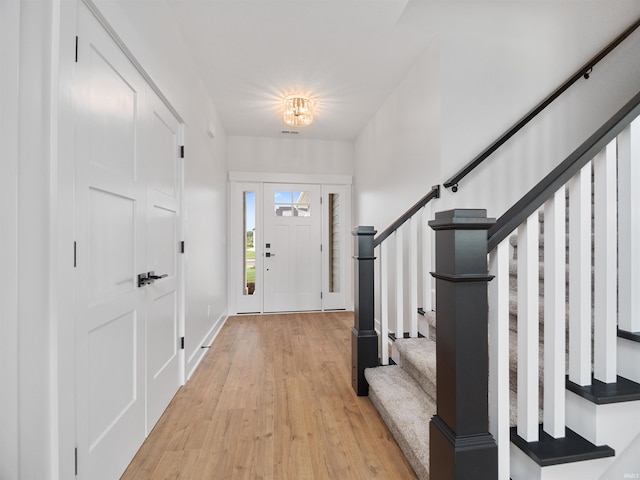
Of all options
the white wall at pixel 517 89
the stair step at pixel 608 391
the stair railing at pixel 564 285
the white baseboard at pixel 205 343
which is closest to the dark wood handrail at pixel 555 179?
the stair railing at pixel 564 285

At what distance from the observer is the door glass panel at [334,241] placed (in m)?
5.07

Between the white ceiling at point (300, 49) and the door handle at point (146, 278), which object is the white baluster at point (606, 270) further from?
the door handle at point (146, 278)

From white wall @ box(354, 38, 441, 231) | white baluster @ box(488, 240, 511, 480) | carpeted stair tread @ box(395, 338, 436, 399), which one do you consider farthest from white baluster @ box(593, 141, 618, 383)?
white wall @ box(354, 38, 441, 231)

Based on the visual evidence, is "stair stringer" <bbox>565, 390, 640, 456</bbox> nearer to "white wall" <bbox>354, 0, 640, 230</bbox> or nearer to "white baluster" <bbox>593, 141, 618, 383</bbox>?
"white baluster" <bbox>593, 141, 618, 383</bbox>

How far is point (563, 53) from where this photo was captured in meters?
2.58

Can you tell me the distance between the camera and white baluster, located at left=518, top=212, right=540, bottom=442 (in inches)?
44.5

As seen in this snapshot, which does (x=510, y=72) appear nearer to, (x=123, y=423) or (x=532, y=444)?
(x=532, y=444)

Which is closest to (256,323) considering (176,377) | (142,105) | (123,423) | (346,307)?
(346,307)

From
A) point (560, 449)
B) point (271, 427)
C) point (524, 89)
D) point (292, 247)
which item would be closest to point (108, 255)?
point (271, 427)

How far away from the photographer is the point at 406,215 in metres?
2.41

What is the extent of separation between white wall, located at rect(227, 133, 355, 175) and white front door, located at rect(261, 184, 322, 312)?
0.29 metres

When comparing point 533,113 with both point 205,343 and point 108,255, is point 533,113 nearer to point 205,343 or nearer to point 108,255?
point 108,255

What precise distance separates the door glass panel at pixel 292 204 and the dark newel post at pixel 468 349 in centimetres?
395

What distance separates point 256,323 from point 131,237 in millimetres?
2896
